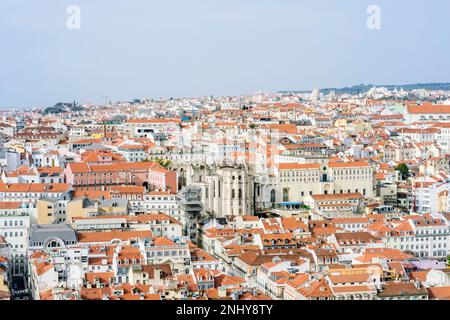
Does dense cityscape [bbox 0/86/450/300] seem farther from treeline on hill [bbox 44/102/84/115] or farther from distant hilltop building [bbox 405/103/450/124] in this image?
treeline on hill [bbox 44/102/84/115]

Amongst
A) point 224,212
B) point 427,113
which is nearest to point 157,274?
point 224,212

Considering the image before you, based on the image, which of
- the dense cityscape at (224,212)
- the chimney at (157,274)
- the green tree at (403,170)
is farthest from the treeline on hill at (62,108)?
the chimney at (157,274)

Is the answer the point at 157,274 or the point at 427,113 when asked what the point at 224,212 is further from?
the point at 427,113

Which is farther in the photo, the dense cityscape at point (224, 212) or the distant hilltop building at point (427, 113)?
the distant hilltop building at point (427, 113)

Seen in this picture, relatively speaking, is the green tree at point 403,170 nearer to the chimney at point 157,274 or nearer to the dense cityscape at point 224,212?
the dense cityscape at point 224,212

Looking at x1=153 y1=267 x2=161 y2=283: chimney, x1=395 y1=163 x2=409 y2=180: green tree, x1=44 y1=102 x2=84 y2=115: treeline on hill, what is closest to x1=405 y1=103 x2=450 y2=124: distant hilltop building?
x1=395 y1=163 x2=409 y2=180: green tree

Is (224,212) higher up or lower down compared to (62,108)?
lower down

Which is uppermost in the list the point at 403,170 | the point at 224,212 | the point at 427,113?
the point at 427,113

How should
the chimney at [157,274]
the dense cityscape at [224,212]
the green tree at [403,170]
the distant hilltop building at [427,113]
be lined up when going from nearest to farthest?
the chimney at [157,274]
the dense cityscape at [224,212]
the green tree at [403,170]
the distant hilltop building at [427,113]
